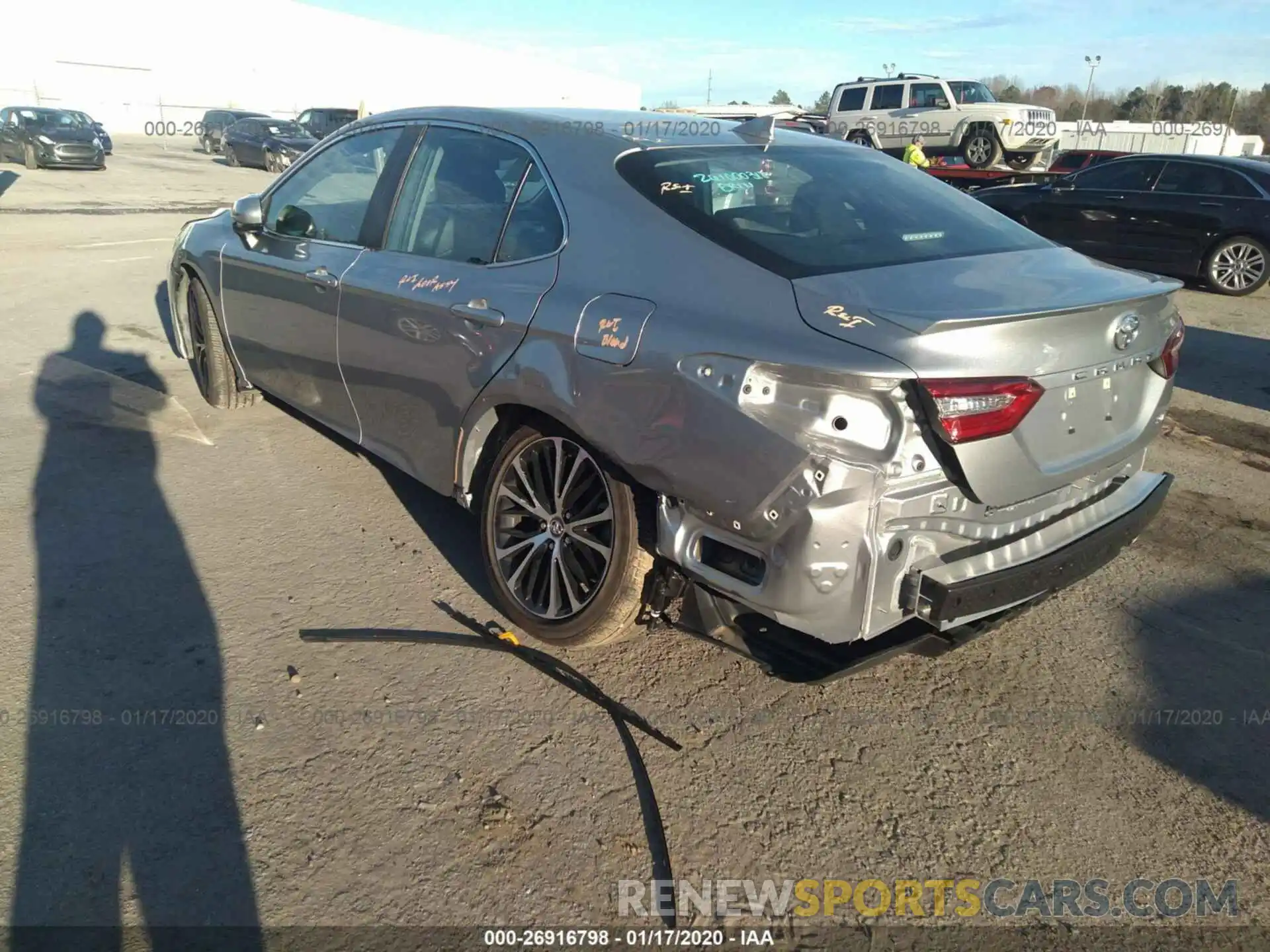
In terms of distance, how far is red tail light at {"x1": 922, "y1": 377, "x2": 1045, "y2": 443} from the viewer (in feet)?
7.69

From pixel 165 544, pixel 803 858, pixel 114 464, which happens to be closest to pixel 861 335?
pixel 803 858

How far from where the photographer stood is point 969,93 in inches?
782

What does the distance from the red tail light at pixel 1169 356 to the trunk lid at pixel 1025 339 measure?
40 mm

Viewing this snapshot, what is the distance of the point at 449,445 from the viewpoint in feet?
11.9

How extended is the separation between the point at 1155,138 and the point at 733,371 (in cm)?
4744

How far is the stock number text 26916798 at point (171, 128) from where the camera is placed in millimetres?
45719

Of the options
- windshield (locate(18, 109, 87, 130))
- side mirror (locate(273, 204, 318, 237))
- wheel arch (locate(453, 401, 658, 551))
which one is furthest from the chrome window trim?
windshield (locate(18, 109, 87, 130))

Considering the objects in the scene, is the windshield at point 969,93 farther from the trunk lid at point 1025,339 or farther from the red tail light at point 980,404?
the red tail light at point 980,404

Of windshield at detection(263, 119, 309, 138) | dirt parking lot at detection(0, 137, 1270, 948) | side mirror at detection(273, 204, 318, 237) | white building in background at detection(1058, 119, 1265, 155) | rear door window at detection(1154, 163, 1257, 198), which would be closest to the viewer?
dirt parking lot at detection(0, 137, 1270, 948)

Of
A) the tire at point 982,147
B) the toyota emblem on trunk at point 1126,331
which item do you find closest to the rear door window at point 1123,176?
the tire at point 982,147

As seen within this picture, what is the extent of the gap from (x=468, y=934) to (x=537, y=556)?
1418 millimetres

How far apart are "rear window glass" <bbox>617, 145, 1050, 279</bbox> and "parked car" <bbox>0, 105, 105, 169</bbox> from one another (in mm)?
25815

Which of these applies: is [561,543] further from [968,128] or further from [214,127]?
[214,127]
